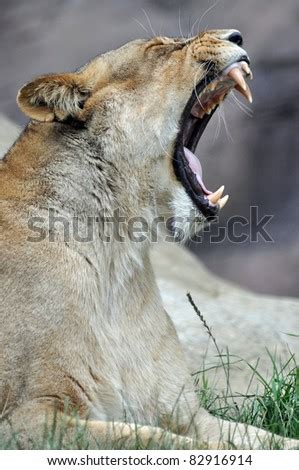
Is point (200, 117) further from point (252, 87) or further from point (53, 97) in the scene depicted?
point (252, 87)

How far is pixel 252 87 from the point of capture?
10.2m

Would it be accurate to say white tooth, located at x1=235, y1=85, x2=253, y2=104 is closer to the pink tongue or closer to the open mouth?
the open mouth

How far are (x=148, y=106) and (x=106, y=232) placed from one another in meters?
0.49

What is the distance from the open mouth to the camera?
4383 mm

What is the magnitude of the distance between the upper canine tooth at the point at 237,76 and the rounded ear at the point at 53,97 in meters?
0.54

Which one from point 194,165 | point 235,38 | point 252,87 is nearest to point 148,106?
point 194,165

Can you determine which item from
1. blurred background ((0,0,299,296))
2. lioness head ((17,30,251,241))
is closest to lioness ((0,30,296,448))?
lioness head ((17,30,251,241))

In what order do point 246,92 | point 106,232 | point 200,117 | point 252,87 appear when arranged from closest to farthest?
point 106,232 < point 246,92 < point 200,117 < point 252,87

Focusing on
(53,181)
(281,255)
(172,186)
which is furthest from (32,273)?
(281,255)

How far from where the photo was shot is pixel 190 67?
14.4 ft

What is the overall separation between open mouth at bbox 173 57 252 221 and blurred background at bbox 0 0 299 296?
5199 millimetres
